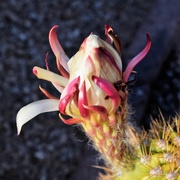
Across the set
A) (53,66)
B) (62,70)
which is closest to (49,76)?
(62,70)

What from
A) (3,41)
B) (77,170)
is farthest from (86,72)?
(3,41)

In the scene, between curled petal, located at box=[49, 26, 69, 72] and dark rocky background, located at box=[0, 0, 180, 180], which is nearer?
curled petal, located at box=[49, 26, 69, 72]

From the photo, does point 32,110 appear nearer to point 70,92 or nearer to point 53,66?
point 70,92

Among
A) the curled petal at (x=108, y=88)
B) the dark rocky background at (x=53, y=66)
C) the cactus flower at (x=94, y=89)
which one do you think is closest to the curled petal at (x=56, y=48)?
the cactus flower at (x=94, y=89)

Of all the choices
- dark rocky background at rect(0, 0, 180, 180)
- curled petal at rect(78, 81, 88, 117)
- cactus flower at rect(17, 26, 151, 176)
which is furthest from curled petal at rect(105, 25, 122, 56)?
dark rocky background at rect(0, 0, 180, 180)

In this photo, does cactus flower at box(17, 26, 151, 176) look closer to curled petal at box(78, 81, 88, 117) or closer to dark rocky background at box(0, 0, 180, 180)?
curled petal at box(78, 81, 88, 117)
